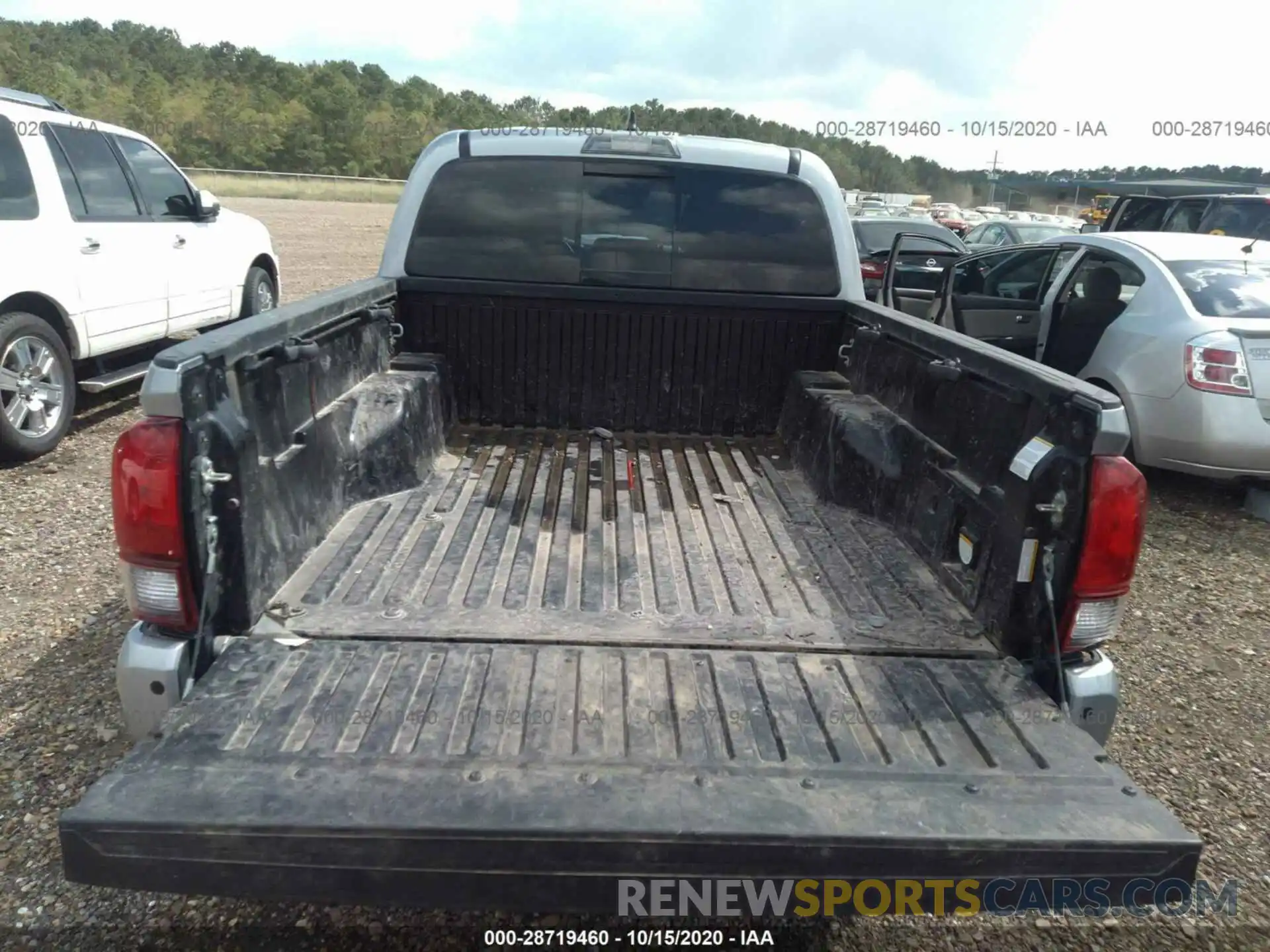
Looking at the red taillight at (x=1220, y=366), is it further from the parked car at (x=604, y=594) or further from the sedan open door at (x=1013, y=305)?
the parked car at (x=604, y=594)

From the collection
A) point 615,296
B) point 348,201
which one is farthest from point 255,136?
point 615,296

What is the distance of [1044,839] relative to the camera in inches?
64.1

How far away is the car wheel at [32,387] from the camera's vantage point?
17.7 ft

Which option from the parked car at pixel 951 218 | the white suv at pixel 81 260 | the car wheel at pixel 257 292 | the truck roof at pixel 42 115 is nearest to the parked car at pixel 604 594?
the white suv at pixel 81 260

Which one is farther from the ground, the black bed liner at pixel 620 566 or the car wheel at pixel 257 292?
the car wheel at pixel 257 292

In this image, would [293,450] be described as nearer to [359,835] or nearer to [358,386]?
[358,386]

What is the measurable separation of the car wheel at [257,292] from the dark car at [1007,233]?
1002 centimetres

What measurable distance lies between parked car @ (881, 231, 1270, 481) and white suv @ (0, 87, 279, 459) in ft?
19.0

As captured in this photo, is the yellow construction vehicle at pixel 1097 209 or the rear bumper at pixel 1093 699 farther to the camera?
the yellow construction vehicle at pixel 1097 209

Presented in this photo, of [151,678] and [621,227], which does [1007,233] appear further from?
[151,678]

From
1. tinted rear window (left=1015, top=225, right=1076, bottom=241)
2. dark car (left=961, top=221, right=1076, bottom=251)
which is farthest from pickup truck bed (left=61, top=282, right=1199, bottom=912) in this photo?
tinted rear window (left=1015, top=225, right=1076, bottom=241)

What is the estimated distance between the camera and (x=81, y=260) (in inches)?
237

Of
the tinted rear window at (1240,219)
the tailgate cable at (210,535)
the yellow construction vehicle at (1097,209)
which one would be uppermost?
the yellow construction vehicle at (1097,209)

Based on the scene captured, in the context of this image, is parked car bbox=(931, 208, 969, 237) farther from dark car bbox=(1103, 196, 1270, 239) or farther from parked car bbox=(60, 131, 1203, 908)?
parked car bbox=(60, 131, 1203, 908)
